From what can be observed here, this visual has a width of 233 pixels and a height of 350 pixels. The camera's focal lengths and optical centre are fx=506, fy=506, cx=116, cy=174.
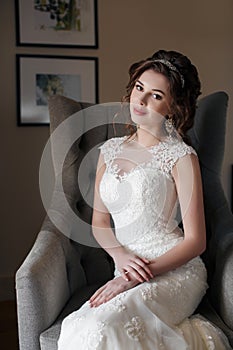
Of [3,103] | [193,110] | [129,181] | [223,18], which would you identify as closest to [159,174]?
[129,181]

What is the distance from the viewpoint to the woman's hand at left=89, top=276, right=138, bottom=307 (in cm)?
145

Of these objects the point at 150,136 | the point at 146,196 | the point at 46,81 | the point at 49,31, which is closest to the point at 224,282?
the point at 146,196

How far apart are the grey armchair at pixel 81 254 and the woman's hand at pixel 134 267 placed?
7.9 inches

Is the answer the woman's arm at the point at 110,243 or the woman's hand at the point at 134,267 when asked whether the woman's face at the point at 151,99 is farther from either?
the woman's hand at the point at 134,267

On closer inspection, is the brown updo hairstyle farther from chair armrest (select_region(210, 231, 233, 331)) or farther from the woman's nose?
chair armrest (select_region(210, 231, 233, 331))

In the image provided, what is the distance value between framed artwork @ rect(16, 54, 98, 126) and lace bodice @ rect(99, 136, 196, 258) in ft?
3.66

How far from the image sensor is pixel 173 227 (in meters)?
1.68

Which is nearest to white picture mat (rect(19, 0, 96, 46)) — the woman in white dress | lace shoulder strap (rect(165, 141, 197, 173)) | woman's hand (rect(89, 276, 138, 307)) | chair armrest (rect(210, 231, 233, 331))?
the woman in white dress

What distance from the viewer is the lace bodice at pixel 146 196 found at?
64.3 inches

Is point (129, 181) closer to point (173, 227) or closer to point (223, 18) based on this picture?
point (173, 227)

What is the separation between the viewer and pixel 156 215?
64.7 inches

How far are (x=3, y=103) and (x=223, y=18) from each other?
1.37 m

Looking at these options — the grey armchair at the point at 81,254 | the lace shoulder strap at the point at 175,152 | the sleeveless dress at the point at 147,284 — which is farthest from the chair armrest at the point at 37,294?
the lace shoulder strap at the point at 175,152

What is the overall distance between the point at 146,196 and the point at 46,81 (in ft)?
4.27
